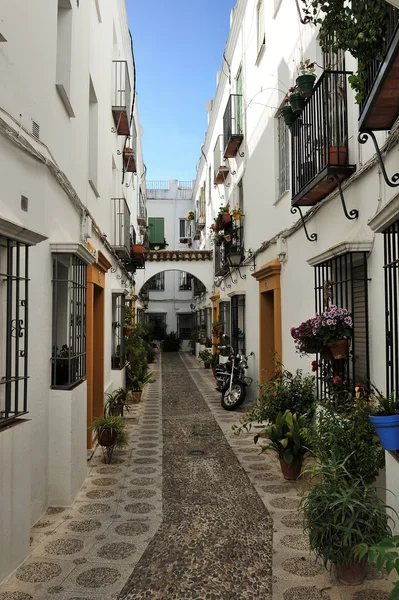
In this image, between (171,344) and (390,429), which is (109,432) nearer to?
(390,429)

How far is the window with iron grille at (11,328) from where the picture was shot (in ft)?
→ 11.7

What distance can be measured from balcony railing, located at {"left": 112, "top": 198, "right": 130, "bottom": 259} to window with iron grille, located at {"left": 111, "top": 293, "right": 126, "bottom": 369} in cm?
103

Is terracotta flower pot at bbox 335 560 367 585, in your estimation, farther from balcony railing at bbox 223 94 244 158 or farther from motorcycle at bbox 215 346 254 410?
balcony railing at bbox 223 94 244 158

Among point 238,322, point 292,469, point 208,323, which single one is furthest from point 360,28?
point 208,323

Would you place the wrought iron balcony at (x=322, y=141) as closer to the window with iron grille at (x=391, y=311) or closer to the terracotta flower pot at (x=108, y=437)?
the window with iron grille at (x=391, y=311)

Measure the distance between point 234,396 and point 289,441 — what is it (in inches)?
194

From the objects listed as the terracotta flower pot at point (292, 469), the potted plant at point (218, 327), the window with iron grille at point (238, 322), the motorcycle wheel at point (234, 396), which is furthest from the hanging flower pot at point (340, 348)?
the potted plant at point (218, 327)

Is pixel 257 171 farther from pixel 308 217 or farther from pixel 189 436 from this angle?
pixel 189 436

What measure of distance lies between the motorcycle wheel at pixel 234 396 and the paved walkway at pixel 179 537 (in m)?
3.04

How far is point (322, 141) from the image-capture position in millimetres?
5543

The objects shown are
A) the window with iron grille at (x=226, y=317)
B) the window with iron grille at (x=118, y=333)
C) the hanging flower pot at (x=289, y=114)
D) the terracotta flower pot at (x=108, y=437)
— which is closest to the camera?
the hanging flower pot at (x=289, y=114)

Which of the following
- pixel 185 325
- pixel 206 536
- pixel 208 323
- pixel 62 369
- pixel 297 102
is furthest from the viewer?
pixel 185 325

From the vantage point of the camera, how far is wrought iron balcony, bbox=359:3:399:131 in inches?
115

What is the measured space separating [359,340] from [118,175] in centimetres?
808
